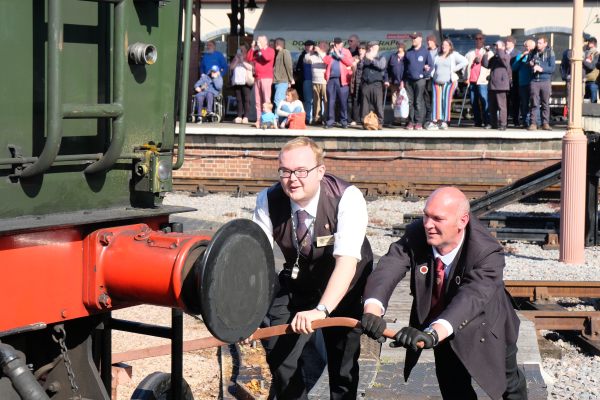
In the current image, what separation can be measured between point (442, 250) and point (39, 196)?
1.93 meters

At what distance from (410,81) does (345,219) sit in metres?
13.5

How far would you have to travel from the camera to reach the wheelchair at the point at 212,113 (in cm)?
2127

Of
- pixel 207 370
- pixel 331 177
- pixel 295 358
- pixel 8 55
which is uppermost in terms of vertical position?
pixel 8 55

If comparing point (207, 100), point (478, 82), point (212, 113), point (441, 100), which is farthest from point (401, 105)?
point (207, 100)

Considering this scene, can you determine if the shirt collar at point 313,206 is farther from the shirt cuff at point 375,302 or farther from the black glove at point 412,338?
the black glove at point 412,338

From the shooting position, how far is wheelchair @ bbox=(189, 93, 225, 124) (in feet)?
69.8

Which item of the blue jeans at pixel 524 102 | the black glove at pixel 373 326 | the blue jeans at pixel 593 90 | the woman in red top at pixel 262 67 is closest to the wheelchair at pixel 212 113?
the woman in red top at pixel 262 67

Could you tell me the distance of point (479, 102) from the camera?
762 inches

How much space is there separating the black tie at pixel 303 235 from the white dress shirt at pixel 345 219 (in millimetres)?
16

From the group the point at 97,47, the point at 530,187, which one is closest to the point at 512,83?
the point at 530,187

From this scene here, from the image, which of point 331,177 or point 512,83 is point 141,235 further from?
point 512,83

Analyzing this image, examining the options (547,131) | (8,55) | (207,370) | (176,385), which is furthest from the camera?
(547,131)

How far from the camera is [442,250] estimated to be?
15.4 ft

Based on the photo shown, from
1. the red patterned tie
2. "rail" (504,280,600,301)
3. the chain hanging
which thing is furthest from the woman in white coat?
the chain hanging
